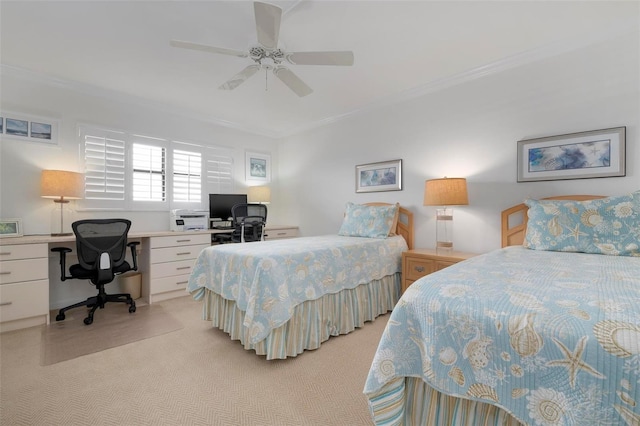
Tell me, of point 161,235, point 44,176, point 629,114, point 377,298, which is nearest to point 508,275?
point 377,298

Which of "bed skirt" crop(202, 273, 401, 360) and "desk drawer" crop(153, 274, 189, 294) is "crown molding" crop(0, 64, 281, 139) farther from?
"bed skirt" crop(202, 273, 401, 360)

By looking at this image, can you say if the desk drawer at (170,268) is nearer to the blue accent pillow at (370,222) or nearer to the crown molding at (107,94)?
the blue accent pillow at (370,222)

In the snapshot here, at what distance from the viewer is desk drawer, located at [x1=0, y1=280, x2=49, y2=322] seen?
8.27 feet

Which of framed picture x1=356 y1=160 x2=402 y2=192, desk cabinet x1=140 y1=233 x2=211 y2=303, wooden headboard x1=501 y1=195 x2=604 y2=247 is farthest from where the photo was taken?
framed picture x1=356 y1=160 x2=402 y2=192

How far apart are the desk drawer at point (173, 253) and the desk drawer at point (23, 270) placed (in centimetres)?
94

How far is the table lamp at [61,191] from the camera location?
292 cm

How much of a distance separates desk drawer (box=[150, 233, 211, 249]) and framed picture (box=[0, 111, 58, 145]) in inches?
61.2

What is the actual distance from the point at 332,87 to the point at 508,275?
9.34 feet

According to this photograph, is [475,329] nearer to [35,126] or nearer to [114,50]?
[114,50]

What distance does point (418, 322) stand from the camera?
109 cm

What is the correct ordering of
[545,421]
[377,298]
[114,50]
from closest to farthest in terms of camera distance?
[545,421], [114,50], [377,298]

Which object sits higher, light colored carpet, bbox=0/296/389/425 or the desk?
the desk

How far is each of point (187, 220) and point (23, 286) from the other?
165 centimetres

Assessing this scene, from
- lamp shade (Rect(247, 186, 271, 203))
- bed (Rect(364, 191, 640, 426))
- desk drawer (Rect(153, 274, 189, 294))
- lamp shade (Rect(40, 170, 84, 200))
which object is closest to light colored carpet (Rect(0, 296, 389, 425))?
bed (Rect(364, 191, 640, 426))
